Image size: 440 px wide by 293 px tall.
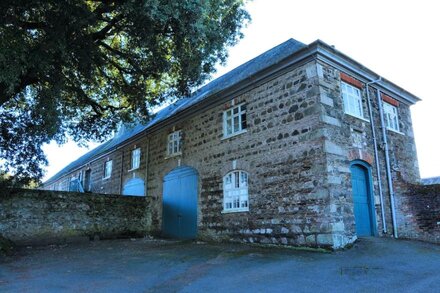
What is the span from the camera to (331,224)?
8719 millimetres

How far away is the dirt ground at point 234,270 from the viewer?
596 cm

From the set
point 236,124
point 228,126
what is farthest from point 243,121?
point 228,126

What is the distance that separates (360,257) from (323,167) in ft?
7.91

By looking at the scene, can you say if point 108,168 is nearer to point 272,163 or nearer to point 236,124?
point 236,124

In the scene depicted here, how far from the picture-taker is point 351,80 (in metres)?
11.2

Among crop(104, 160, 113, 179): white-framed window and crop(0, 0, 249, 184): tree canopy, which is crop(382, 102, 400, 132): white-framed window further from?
crop(104, 160, 113, 179): white-framed window

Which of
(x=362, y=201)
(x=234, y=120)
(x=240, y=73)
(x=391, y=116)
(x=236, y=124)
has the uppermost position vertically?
(x=240, y=73)

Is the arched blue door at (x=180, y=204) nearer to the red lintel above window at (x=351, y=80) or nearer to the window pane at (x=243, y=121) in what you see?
the window pane at (x=243, y=121)

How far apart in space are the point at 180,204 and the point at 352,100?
7.94 meters

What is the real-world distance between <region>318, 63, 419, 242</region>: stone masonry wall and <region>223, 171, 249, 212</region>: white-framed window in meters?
3.11

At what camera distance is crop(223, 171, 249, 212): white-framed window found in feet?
37.2

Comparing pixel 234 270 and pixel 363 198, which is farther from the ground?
pixel 363 198

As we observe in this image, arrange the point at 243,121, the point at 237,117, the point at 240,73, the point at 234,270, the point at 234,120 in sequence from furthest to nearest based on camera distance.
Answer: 1. the point at 240,73
2. the point at 234,120
3. the point at 237,117
4. the point at 243,121
5. the point at 234,270

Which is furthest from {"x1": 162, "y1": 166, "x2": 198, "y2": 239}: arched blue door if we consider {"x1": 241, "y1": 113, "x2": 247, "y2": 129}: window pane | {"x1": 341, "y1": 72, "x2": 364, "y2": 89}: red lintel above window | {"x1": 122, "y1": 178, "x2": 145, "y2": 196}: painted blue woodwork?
{"x1": 341, "y1": 72, "x2": 364, "y2": 89}: red lintel above window
